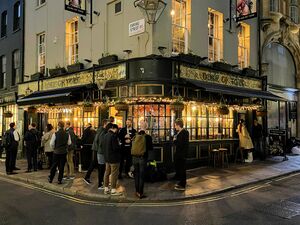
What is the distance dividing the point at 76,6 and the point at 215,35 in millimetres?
6049

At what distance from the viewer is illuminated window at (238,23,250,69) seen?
1628 centimetres

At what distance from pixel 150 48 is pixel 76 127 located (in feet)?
18.8

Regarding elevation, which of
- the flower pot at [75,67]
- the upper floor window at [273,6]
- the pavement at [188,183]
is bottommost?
the pavement at [188,183]

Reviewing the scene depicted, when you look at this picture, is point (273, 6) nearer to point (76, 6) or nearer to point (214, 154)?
point (214, 154)

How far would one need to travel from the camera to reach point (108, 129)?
907 cm

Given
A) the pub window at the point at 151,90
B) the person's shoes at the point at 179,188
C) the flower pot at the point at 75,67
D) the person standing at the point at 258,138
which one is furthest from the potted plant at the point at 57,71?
the person standing at the point at 258,138

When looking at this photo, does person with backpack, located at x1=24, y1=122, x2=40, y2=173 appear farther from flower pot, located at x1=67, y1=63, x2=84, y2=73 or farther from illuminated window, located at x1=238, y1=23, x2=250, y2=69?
illuminated window, located at x1=238, y1=23, x2=250, y2=69

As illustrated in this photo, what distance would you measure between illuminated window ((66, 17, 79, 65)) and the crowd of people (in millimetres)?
4270

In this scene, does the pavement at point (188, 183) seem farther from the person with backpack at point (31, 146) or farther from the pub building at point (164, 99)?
the pub building at point (164, 99)

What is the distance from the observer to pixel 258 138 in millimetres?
16156

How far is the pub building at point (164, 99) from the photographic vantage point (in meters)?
11.5

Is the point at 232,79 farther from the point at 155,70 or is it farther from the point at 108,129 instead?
the point at 108,129

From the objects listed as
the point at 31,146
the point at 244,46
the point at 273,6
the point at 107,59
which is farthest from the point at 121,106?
the point at 273,6

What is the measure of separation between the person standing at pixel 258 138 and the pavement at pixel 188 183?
1988 millimetres
